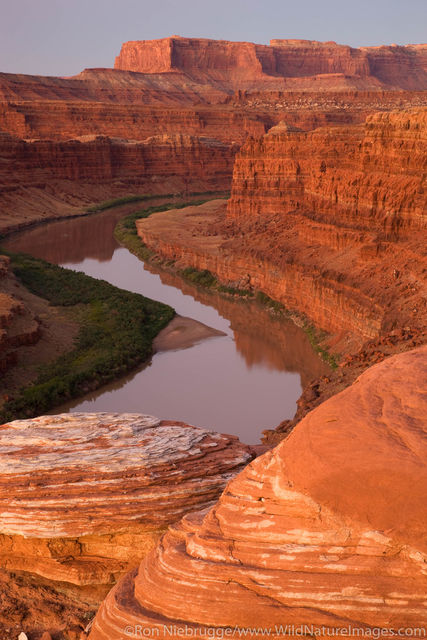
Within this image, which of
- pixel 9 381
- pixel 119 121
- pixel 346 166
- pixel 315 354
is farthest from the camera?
pixel 119 121

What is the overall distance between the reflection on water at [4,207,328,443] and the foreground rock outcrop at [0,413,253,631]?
1108 centimetres

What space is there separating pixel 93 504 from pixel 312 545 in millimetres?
3639

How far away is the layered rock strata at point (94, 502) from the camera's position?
359 inches

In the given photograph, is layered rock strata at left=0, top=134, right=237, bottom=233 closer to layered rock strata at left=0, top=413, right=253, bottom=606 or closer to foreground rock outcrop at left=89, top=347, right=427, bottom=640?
layered rock strata at left=0, top=413, right=253, bottom=606

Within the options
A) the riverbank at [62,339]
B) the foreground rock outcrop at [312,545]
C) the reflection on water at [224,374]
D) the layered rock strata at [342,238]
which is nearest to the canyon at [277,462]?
the foreground rock outcrop at [312,545]

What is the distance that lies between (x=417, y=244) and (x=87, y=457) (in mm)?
22315

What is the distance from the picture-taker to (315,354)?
1131 inches

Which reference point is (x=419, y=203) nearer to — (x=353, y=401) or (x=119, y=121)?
(x=353, y=401)

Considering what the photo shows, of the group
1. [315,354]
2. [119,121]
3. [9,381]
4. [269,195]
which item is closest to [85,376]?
[9,381]

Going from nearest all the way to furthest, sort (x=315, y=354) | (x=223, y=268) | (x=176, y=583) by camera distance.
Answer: (x=176, y=583) → (x=315, y=354) → (x=223, y=268)

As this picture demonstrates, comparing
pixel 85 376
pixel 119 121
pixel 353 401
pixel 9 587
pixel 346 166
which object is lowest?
pixel 85 376

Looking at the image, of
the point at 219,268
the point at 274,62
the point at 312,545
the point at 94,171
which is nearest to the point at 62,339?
the point at 219,268

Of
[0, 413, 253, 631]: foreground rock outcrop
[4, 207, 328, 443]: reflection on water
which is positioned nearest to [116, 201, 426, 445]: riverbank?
[4, 207, 328, 443]: reflection on water

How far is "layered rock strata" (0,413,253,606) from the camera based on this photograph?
9.11 meters
